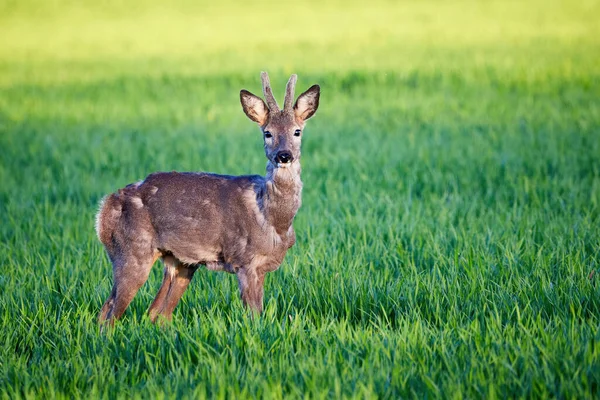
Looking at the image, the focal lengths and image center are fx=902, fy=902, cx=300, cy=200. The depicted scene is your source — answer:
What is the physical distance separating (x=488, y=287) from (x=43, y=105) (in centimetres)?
1260

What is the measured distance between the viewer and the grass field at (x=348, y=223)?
16.4 ft

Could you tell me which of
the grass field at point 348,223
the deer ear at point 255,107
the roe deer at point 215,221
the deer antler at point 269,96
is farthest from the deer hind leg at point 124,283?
the deer antler at point 269,96

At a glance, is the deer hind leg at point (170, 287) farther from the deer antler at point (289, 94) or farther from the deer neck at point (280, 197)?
the deer antler at point (289, 94)

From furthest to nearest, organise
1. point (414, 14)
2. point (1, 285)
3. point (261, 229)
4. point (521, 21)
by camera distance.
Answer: point (414, 14) < point (521, 21) < point (1, 285) < point (261, 229)

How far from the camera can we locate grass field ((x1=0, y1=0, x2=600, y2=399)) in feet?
16.4

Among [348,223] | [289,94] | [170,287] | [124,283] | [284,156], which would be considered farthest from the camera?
[348,223]

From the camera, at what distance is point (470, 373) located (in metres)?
4.75

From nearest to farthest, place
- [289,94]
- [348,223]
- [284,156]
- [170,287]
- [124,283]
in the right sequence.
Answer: [284,156] → [124,283] → [289,94] → [170,287] → [348,223]

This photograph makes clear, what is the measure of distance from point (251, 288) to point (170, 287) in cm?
69

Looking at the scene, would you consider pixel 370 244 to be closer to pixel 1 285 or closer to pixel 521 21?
pixel 1 285

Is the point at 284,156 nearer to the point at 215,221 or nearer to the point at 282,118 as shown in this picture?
the point at 282,118

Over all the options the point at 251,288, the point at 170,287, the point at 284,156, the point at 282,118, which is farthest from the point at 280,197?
the point at 170,287

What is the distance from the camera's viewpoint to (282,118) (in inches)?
240

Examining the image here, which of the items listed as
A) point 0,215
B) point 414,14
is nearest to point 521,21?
point 414,14
